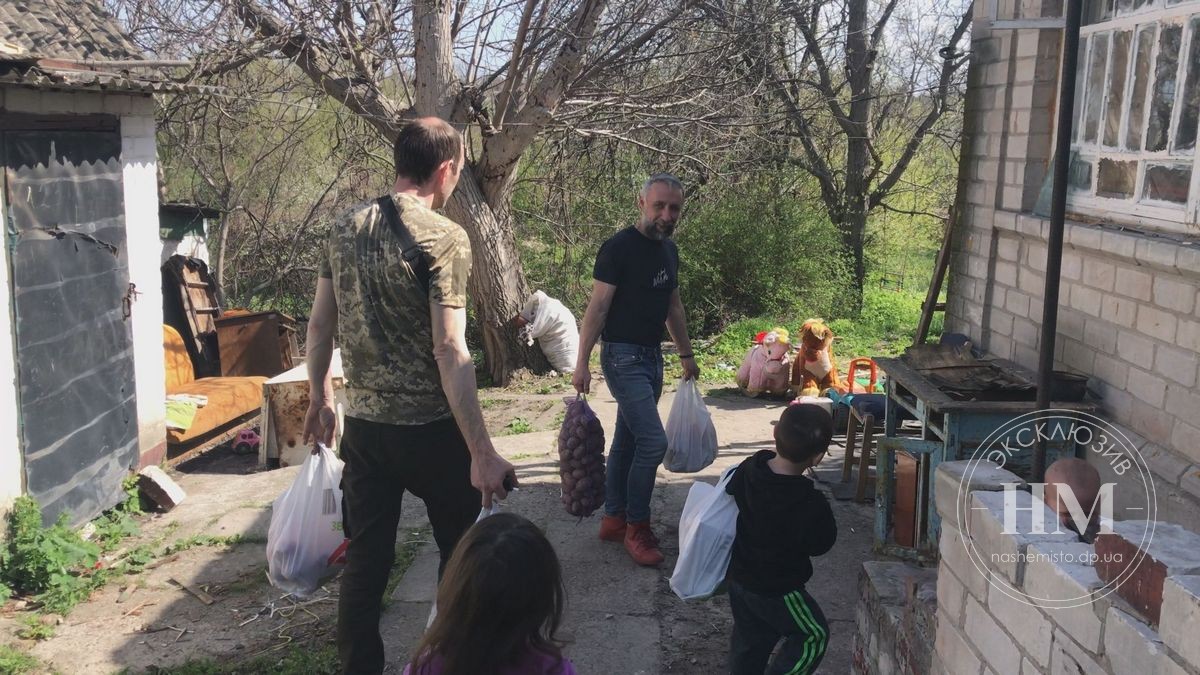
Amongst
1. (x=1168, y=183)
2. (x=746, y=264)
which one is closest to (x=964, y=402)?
(x=1168, y=183)

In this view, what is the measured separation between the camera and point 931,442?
4645 millimetres

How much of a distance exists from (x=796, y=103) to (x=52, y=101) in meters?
10.7

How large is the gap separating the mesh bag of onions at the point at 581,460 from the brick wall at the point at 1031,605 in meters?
2.07

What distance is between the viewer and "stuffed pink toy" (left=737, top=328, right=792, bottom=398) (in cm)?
870

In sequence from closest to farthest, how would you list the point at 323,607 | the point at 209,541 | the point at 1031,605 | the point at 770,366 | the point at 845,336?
the point at 1031,605 → the point at 323,607 → the point at 209,541 → the point at 770,366 → the point at 845,336

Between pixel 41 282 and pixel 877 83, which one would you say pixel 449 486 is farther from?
pixel 877 83

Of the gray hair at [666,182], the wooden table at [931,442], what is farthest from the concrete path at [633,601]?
the gray hair at [666,182]

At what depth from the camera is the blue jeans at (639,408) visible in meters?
4.62

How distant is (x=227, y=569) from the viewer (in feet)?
16.6

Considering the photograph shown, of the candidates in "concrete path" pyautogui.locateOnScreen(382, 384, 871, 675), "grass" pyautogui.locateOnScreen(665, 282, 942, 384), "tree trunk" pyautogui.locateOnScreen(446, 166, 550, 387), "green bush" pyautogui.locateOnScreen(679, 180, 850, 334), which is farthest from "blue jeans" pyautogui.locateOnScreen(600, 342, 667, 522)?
"green bush" pyautogui.locateOnScreen(679, 180, 850, 334)

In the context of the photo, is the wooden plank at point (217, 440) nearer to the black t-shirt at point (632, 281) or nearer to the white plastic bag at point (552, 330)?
the white plastic bag at point (552, 330)

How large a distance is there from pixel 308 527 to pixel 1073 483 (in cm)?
267

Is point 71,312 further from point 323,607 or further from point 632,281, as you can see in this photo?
point 632,281

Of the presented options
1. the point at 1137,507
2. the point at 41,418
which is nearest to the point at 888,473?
the point at 1137,507
